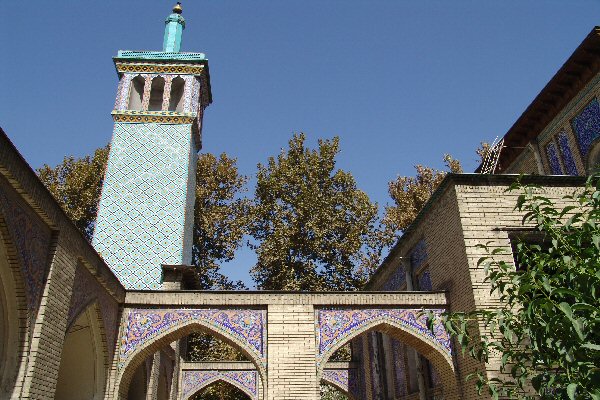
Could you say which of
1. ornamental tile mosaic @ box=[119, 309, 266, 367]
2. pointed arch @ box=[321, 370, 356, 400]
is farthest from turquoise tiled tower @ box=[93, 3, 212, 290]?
pointed arch @ box=[321, 370, 356, 400]

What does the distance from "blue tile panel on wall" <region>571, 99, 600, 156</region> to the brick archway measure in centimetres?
500

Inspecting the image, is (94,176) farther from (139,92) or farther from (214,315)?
(214,315)

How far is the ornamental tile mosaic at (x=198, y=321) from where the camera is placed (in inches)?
312

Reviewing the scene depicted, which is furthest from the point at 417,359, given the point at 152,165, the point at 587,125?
the point at 152,165

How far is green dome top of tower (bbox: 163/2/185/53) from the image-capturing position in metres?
15.7

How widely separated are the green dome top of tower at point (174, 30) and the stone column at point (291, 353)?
10.1 metres

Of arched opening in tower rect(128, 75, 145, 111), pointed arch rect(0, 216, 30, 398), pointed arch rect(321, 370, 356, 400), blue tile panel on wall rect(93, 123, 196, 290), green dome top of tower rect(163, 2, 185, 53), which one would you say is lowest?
pointed arch rect(0, 216, 30, 398)

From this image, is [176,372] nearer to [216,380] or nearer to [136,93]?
[216,380]

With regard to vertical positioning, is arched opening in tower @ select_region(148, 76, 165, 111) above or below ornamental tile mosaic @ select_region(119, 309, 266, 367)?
above

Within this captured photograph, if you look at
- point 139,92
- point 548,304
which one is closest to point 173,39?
point 139,92

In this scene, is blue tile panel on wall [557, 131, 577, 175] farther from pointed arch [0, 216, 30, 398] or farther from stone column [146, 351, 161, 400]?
pointed arch [0, 216, 30, 398]

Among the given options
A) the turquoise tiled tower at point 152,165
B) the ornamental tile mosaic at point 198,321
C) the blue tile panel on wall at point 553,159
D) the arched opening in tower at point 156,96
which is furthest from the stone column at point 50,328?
the blue tile panel on wall at point 553,159

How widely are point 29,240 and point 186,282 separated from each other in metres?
7.04

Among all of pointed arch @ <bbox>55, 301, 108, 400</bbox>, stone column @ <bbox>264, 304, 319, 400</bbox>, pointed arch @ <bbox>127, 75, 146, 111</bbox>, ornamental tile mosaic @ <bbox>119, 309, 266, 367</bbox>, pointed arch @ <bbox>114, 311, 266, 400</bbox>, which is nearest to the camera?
Result: pointed arch @ <bbox>55, 301, 108, 400</bbox>
